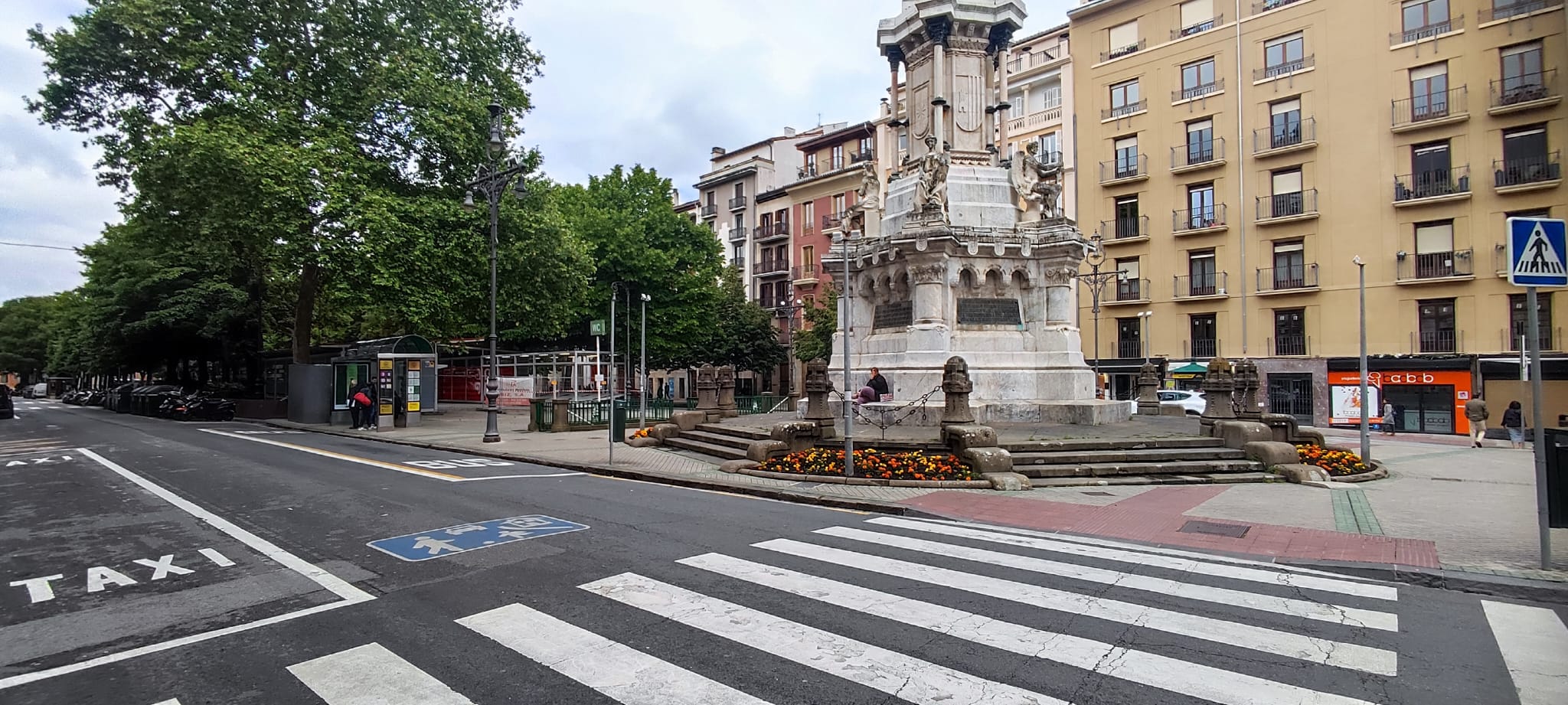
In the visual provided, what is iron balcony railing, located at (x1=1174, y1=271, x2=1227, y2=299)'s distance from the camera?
114 feet

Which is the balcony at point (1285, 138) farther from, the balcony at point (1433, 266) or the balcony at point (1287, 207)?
the balcony at point (1433, 266)

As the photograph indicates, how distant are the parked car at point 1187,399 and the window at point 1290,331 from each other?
6716 mm

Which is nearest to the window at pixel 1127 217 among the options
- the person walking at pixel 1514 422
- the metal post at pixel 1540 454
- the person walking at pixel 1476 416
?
the person walking at pixel 1476 416

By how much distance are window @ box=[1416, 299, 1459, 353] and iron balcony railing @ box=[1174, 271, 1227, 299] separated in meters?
7.23

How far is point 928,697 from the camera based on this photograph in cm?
388

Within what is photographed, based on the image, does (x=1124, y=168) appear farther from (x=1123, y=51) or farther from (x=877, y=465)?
(x=877, y=465)

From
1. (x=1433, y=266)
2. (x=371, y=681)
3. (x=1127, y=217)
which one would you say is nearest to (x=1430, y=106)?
(x=1433, y=266)

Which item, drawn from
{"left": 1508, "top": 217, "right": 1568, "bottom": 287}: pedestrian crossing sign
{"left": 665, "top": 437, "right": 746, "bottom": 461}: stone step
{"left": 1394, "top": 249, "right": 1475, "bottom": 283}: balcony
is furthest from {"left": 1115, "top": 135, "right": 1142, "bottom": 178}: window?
{"left": 1508, "top": 217, "right": 1568, "bottom": 287}: pedestrian crossing sign

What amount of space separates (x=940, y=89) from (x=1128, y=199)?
25.1m

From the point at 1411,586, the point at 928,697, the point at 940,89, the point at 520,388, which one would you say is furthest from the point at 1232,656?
the point at 520,388

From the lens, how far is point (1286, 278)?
33.1m

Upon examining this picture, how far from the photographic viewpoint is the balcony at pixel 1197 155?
34.9m

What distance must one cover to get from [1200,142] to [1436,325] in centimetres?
1274

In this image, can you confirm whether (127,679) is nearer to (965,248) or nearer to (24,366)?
(965,248)
